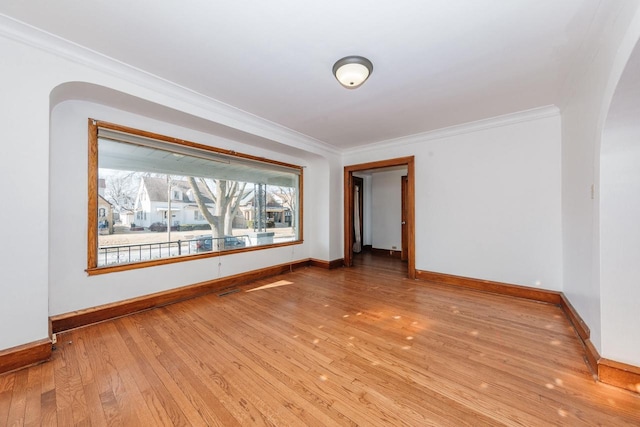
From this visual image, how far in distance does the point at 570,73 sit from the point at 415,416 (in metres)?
3.38

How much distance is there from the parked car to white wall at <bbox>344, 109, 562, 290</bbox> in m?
3.20

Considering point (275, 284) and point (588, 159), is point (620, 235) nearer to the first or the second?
point (588, 159)

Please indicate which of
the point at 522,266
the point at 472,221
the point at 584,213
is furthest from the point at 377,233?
the point at 584,213

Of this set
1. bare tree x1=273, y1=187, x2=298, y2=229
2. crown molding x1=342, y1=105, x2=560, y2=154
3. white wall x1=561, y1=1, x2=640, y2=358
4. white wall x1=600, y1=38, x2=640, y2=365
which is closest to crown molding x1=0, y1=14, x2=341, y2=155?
bare tree x1=273, y1=187, x2=298, y2=229

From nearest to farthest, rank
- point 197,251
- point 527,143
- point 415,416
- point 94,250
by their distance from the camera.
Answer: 1. point 415,416
2. point 94,250
3. point 527,143
4. point 197,251

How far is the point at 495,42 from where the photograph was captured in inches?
77.1

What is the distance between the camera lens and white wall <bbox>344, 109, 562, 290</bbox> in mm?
3254

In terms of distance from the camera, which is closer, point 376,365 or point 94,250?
point 376,365

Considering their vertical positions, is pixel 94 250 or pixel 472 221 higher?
pixel 472 221

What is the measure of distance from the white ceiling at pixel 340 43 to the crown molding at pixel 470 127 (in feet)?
0.70

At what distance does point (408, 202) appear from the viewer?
4.42 m

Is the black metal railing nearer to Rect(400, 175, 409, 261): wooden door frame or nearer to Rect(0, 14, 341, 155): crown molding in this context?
Rect(0, 14, 341, 155): crown molding

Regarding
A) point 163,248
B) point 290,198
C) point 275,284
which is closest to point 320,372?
point 275,284

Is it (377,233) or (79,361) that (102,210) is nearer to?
(79,361)
